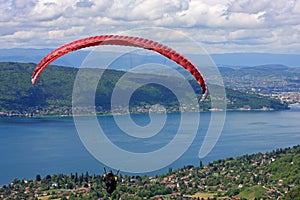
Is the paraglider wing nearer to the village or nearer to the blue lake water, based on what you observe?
the village

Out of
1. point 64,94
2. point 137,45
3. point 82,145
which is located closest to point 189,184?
point 137,45

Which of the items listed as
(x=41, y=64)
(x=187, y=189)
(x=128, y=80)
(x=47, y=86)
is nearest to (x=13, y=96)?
(x=47, y=86)

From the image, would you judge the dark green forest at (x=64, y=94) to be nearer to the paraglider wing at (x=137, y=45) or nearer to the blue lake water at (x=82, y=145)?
the blue lake water at (x=82, y=145)

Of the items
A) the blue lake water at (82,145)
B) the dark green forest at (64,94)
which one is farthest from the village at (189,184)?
the dark green forest at (64,94)

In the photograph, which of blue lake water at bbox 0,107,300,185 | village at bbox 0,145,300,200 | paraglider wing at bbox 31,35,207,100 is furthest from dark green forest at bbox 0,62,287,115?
paraglider wing at bbox 31,35,207,100

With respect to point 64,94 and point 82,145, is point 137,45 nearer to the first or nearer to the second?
point 82,145

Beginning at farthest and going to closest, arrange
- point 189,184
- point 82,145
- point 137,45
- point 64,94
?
point 64,94
point 82,145
point 189,184
point 137,45
